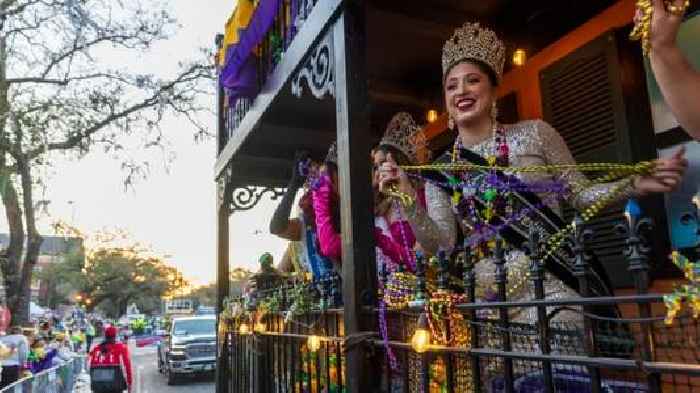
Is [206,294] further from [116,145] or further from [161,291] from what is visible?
[116,145]

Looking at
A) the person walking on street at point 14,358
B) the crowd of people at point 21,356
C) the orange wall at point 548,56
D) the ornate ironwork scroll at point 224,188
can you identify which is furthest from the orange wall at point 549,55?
the person walking on street at point 14,358

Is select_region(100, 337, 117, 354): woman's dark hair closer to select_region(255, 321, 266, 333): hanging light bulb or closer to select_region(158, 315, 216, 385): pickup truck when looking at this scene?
select_region(158, 315, 216, 385): pickup truck

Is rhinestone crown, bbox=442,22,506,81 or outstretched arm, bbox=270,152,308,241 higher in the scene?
rhinestone crown, bbox=442,22,506,81

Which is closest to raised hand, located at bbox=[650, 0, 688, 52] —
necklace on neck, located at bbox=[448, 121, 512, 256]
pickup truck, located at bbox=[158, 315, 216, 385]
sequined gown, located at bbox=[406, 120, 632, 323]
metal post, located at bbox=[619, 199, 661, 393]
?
metal post, located at bbox=[619, 199, 661, 393]

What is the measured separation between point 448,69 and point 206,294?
103 meters

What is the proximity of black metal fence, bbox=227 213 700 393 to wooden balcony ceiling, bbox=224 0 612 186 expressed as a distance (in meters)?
1.96

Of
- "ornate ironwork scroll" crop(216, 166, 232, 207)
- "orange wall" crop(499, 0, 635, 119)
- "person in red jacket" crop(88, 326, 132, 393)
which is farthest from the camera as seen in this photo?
"person in red jacket" crop(88, 326, 132, 393)

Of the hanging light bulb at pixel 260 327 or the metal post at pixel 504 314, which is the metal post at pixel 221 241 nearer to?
the hanging light bulb at pixel 260 327

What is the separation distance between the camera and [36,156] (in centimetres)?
1509

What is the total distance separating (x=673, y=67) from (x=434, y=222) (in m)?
1.54

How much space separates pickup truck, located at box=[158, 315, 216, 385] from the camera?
56.5 ft

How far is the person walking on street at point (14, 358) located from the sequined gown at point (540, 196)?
1074cm

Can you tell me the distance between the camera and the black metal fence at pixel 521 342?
1.43 meters

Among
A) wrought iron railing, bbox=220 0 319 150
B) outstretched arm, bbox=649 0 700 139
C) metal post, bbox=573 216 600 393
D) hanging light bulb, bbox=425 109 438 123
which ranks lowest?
metal post, bbox=573 216 600 393
